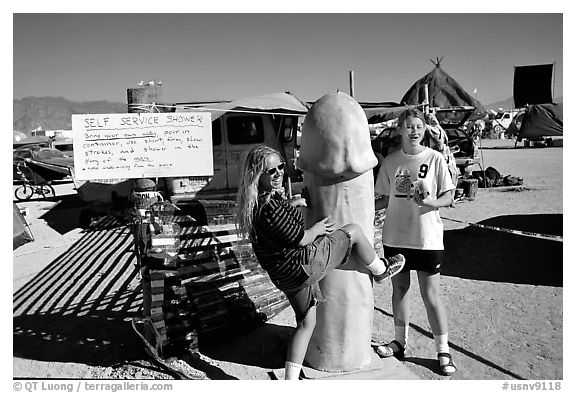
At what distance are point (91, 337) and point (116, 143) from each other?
1.88 meters

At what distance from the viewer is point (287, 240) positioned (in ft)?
9.16

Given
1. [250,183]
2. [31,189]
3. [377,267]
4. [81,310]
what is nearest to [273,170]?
[250,183]

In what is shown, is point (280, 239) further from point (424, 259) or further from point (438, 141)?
point (438, 141)

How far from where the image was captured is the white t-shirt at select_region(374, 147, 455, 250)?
334 centimetres

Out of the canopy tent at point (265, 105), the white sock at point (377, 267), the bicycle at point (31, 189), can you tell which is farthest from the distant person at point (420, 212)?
the bicycle at point (31, 189)

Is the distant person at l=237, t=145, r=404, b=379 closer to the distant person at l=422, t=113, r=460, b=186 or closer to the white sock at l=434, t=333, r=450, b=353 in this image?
the white sock at l=434, t=333, r=450, b=353

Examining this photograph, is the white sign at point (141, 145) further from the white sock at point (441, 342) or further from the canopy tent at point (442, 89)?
the canopy tent at point (442, 89)

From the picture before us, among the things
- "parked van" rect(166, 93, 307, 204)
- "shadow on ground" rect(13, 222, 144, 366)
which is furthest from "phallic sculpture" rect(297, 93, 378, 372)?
"parked van" rect(166, 93, 307, 204)

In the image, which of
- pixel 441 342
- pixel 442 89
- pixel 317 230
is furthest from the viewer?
pixel 442 89

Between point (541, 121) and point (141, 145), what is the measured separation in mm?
22157

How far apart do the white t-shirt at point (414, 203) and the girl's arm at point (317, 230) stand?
51cm

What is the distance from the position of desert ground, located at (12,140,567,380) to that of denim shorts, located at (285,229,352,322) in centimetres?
85

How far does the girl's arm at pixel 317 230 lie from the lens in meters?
2.89

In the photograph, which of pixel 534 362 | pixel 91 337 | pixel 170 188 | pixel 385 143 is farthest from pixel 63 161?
pixel 534 362
